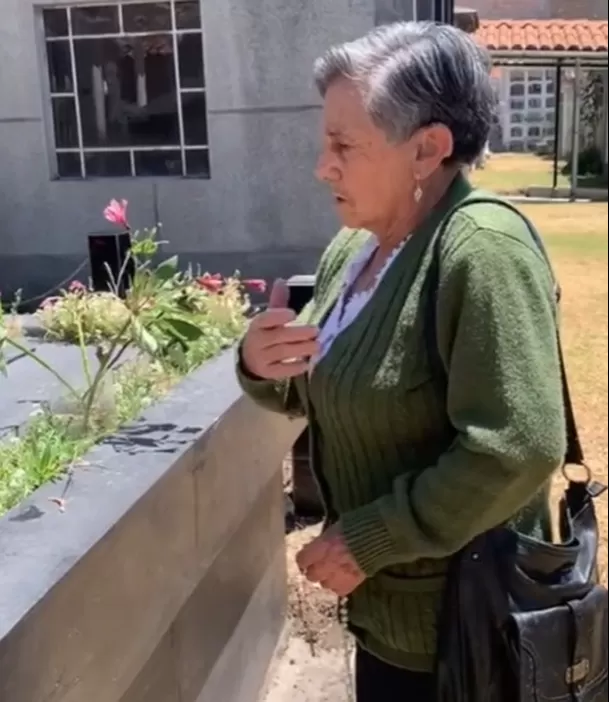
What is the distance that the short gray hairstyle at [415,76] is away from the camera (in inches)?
58.2

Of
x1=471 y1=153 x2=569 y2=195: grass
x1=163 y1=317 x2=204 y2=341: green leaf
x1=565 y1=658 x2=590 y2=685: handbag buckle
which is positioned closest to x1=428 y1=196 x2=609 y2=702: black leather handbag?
x1=565 y1=658 x2=590 y2=685: handbag buckle

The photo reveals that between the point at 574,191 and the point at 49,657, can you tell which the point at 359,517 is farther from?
the point at 574,191

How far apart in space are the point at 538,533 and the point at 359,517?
0.30m

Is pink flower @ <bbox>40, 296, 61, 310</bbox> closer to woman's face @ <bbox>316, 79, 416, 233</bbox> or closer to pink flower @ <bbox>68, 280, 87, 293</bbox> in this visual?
pink flower @ <bbox>68, 280, 87, 293</bbox>

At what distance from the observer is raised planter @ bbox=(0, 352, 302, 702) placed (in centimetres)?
144

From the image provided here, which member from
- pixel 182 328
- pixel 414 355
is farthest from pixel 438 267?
pixel 182 328

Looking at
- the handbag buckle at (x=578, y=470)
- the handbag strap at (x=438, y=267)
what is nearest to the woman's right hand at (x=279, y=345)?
the handbag strap at (x=438, y=267)

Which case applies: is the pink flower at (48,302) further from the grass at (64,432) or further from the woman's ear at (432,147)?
the woman's ear at (432,147)

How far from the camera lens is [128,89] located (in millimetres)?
2639

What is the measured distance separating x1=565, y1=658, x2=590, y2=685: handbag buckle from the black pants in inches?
7.5

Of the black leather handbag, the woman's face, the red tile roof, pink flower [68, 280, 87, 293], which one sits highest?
the red tile roof

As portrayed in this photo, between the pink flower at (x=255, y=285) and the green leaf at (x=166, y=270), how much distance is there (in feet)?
1.00

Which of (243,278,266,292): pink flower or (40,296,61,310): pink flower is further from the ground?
(40,296,61,310): pink flower

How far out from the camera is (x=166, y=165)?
8.84 ft
